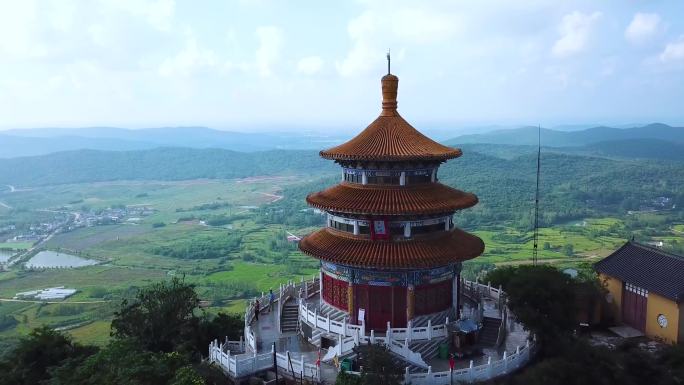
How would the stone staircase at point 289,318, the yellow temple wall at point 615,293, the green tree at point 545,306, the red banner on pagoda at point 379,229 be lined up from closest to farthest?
the green tree at point 545,306
the red banner on pagoda at point 379,229
the stone staircase at point 289,318
the yellow temple wall at point 615,293

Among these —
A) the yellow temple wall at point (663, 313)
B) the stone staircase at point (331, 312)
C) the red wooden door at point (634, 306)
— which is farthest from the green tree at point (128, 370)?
the red wooden door at point (634, 306)

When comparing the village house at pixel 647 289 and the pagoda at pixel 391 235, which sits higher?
the pagoda at pixel 391 235

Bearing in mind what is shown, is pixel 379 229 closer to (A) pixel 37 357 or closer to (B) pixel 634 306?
(B) pixel 634 306

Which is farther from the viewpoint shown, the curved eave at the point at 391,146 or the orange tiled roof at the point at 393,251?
the curved eave at the point at 391,146

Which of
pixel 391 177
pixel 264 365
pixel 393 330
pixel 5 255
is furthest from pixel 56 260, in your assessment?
pixel 393 330

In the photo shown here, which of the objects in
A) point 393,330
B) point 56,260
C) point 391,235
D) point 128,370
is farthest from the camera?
point 56,260

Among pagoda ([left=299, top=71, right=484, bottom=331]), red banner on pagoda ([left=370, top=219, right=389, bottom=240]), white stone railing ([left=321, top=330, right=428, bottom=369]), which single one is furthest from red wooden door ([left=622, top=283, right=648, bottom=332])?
red banner on pagoda ([left=370, top=219, right=389, bottom=240])

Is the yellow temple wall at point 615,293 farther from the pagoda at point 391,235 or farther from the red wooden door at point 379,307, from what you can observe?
the red wooden door at point 379,307
